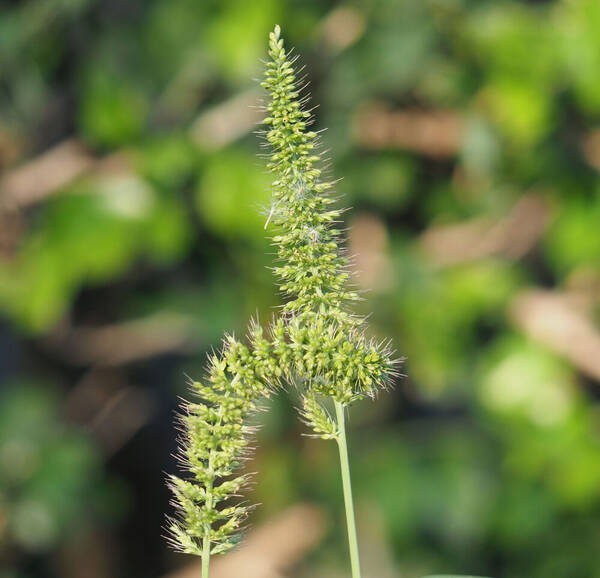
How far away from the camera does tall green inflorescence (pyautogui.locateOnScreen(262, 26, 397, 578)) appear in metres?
0.42

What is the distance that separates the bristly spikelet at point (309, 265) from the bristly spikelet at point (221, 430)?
0.02 meters

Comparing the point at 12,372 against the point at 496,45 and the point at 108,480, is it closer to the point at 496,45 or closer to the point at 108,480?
the point at 108,480

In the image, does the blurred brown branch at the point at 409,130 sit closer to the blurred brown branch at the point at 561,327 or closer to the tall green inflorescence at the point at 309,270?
the blurred brown branch at the point at 561,327

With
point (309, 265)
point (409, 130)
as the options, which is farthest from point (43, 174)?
point (309, 265)

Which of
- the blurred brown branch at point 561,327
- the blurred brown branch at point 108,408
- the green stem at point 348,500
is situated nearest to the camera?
the green stem at point 348,500

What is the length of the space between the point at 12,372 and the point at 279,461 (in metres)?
0.81

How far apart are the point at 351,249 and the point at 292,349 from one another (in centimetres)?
153

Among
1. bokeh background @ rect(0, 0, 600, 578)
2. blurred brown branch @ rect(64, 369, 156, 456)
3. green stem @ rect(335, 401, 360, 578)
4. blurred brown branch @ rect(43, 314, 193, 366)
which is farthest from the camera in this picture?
blurred brown branch @ rect(64, 369, 156, 456)

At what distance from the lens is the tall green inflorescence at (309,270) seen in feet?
1.37

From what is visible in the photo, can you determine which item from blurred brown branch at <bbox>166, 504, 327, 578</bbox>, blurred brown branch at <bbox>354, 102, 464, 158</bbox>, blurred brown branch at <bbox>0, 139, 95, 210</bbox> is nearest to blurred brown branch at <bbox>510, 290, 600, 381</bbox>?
blurred brown branch at <bbox>354, 102, 464, 158</bbox>

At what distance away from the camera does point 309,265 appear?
434 mm

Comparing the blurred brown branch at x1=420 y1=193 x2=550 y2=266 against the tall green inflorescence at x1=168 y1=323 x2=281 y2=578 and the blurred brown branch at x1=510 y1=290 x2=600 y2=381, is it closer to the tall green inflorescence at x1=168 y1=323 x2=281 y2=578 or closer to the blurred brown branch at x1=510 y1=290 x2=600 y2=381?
the blurred brown branch at x1=510 y1=290 x2=600 y2=381

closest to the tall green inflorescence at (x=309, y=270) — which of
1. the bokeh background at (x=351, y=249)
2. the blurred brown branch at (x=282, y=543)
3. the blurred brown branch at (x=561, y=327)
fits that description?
the bokeh background at (x=351, y=249)

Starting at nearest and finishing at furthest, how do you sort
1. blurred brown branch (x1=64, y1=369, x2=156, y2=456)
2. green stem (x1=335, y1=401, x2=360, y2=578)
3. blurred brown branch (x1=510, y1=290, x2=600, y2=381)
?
green stem (x1=335, y1=401, x2=360, y2=578) → blurred brown branch (x1=510, y1=290, x2=600, y2=381) → blurred brown branch (x1=64, y1=369, x2=156, y2=456)
